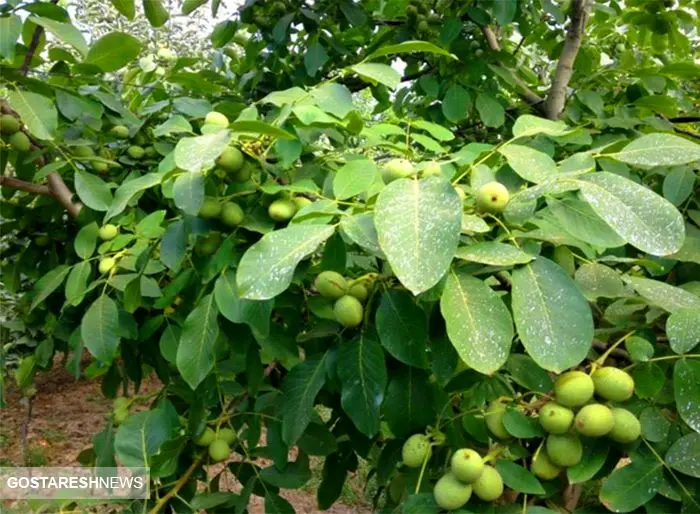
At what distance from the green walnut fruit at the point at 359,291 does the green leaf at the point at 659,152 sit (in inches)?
14.5

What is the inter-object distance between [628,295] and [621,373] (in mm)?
122

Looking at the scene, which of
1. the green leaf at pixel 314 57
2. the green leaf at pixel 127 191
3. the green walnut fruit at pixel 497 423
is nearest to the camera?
the green walnut fruit at pixel 497 423

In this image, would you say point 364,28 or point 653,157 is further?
point 364,28

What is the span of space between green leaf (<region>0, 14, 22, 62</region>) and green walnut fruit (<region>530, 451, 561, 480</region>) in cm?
103

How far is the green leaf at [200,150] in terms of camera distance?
30.1 inches

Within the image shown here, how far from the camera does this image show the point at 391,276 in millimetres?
887

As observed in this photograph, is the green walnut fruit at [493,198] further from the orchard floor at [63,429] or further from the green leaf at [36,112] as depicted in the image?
the orchard floor at [63,429]

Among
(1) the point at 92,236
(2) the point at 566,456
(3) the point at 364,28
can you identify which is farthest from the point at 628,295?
(3) the point at 364,28

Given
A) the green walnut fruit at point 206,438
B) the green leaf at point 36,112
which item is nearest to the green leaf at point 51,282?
the green leaf at point 36,112

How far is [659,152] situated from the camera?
816mm

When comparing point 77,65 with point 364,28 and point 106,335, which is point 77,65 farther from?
point 364,28

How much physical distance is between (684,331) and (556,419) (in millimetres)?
187

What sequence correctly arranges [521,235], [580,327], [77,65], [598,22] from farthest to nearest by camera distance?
[598,22] → [77,65] → [521,235] → [580,327]

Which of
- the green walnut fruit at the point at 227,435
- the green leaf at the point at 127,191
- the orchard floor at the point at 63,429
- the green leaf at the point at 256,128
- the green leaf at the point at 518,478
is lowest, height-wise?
the orchard floor at the point at 63,429
